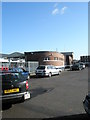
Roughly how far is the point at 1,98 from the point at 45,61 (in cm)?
3969

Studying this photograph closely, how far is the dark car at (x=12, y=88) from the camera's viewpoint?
6.92 m

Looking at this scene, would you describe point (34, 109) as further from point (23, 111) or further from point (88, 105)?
point (88, 105)

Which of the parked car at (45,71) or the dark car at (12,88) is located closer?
the dark car at (12,88)

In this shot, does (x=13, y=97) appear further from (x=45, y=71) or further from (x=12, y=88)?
(x=45, y=71)

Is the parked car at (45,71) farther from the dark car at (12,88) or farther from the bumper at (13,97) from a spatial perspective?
the bumper at (13,97)

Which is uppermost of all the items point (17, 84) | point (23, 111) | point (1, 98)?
point (17, 84)

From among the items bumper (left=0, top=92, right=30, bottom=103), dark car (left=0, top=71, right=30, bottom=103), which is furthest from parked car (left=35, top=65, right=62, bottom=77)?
bumper (left=0, top=92, right=30, bottom=103)

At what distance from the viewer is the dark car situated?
273 inches

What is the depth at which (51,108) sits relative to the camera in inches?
284

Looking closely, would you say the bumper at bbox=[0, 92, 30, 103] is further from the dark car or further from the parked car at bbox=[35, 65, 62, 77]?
the parked car at bbox=[35, 65, 62, 77]

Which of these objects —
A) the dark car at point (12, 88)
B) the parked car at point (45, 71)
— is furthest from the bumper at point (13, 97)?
the parked car at point (45, 71)

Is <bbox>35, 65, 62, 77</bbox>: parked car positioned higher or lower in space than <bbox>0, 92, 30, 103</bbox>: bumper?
higher

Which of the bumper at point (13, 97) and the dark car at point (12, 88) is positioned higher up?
the dark car at point (12, 88)

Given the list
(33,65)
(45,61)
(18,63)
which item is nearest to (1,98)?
→ (18,63)
